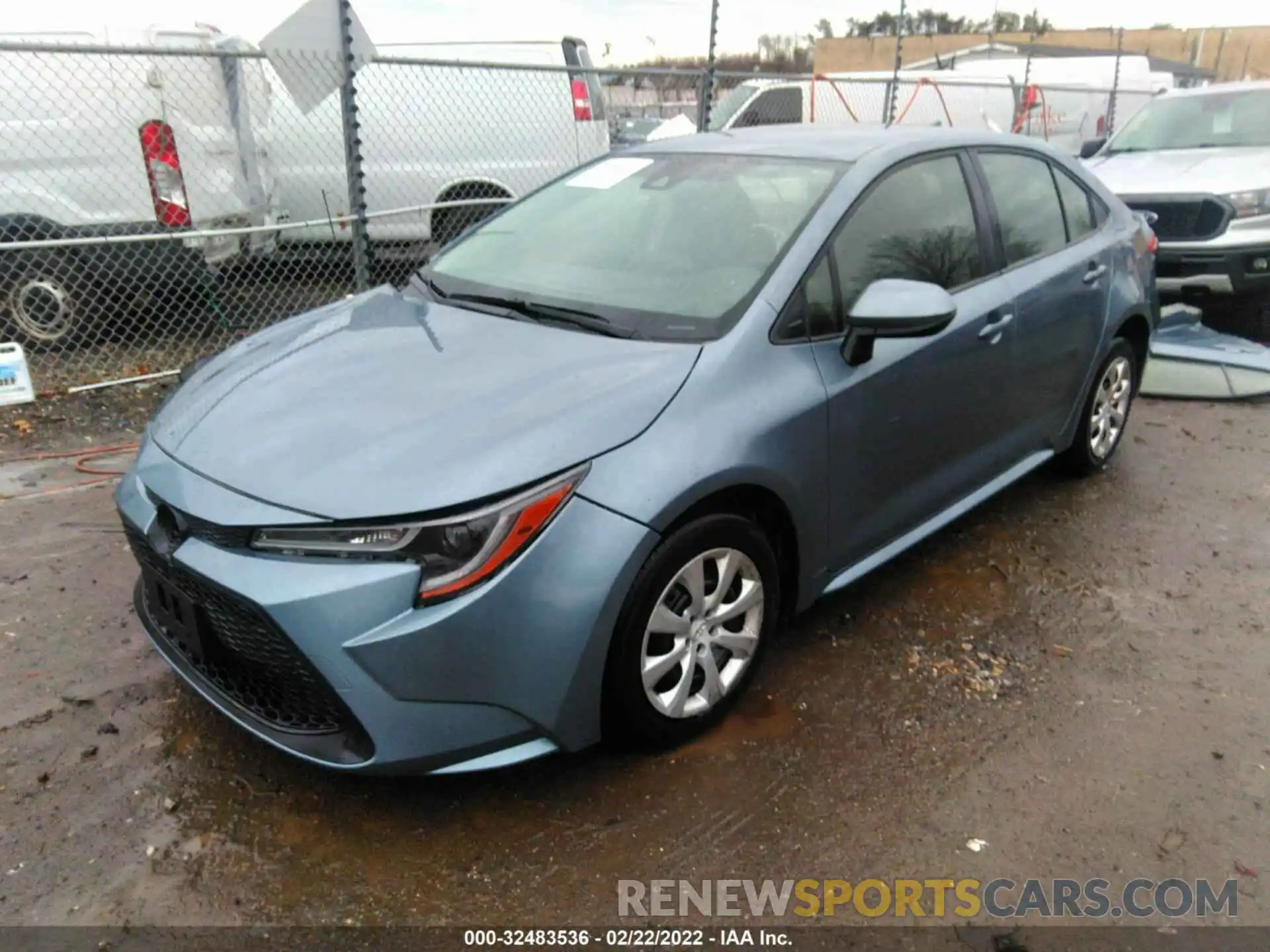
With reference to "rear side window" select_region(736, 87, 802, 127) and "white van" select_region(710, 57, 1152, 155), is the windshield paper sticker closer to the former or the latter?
"white van" select_region(710, 57, 1152, 155)

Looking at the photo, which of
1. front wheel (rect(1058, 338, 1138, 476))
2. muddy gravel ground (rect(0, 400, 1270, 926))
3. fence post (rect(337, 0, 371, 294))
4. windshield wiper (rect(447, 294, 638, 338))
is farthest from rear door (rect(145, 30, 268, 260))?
front wheel (rect(1058, 338, 1138, 476))

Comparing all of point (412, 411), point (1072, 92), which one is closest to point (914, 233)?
point (412, 411)

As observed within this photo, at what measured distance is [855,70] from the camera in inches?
1895

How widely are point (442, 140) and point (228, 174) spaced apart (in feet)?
6.45

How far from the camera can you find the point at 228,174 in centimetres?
690

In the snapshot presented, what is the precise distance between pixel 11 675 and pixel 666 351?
2.31 metres

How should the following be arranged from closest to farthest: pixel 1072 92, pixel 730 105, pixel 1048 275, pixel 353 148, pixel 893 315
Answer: pixel 893 315 → pixel 1048 275 → pixel 353 148 → pixel 730 105 → pixel 1072 92

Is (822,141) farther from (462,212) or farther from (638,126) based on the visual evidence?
(638,126)

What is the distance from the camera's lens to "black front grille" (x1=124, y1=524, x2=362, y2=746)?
7.09ft

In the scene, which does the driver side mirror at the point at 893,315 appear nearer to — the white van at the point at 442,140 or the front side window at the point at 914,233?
the front side window at the point at 914,233

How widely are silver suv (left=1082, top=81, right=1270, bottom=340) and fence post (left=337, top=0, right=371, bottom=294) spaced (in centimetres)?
559

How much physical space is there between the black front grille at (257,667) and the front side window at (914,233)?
1.86m

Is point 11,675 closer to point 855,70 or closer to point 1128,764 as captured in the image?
point 1128,764

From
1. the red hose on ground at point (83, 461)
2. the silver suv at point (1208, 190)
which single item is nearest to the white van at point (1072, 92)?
the silver suv at point (1208, 190)
